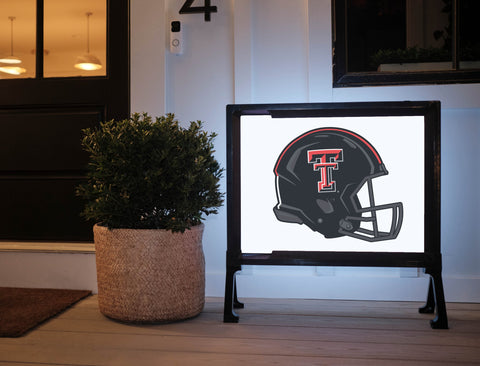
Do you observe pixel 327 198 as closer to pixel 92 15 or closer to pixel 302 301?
pixel 302 301

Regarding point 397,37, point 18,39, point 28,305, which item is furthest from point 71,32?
point 397,37

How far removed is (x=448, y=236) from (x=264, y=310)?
86 cm

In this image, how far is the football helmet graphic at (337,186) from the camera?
63.6 inches

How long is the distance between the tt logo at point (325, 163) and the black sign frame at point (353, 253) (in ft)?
0.46

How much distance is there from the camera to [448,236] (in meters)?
1.93

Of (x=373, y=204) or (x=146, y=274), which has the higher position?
(x=373, y=204)

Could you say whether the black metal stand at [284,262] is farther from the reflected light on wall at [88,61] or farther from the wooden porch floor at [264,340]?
the reflected light on wall at [88,61]

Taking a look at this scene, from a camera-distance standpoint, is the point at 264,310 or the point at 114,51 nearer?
the point at 264,310

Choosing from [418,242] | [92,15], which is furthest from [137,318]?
[92,15]

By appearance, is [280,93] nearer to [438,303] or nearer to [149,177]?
[149,177]

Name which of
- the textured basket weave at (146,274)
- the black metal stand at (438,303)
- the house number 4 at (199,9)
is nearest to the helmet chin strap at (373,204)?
the black metal stand at (438,303)

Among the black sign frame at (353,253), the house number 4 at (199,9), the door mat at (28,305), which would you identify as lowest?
the door mat at (28,305)

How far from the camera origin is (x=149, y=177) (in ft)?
5.06

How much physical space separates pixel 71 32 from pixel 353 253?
1710mm
